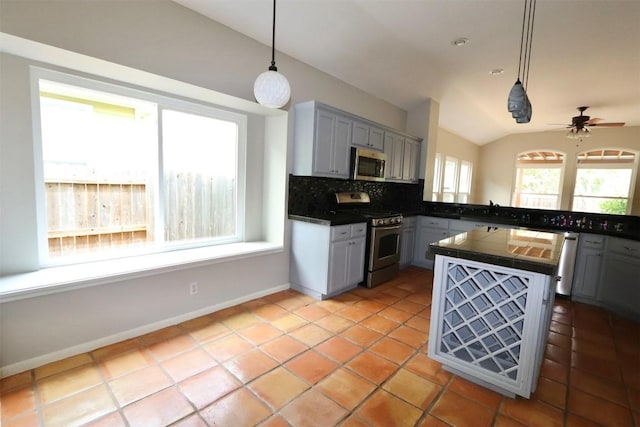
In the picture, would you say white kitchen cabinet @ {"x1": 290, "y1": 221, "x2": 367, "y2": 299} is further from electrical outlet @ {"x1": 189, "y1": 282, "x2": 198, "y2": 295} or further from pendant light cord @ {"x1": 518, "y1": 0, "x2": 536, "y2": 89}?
pendant light cord @ {"x1": 518, "y1": 0, "x2": 536, "y2": 89}

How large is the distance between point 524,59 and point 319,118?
8.29 feet

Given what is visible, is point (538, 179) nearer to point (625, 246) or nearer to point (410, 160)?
point (410, 160)

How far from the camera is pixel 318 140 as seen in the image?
10.9 feet

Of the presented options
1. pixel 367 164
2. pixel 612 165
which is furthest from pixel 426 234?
pixel 612 165

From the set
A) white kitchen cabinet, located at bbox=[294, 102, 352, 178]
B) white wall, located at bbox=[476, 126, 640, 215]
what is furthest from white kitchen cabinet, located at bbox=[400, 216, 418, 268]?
white wall, located at bbox=[476, 126, 640, 215]

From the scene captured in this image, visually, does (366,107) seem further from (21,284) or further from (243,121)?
(21,284)

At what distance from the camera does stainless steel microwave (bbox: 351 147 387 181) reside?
3762 mm

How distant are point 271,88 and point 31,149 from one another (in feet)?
5.81

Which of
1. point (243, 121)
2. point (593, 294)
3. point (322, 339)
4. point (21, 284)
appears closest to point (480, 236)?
point (322, 339)

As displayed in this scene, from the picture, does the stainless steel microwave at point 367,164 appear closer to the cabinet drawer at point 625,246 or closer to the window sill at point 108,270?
the window sill at point 108,270

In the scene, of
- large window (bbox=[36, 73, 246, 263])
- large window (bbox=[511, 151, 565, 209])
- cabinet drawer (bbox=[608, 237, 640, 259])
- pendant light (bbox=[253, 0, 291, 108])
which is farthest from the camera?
large window (bbox=[511, 151, 565, 209])

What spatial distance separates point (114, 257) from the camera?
8.59ft

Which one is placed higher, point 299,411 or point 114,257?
point 114,257

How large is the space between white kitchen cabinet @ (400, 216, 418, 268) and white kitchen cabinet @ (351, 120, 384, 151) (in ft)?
4.13
